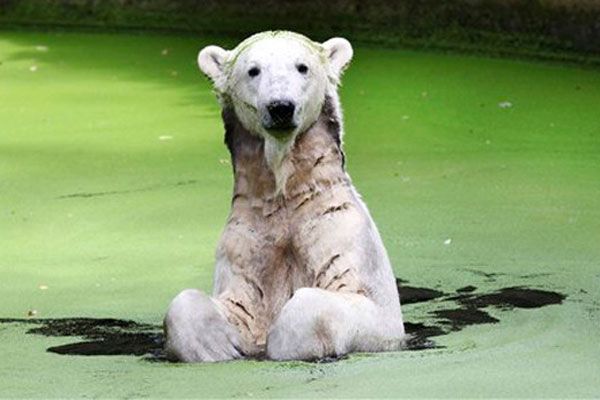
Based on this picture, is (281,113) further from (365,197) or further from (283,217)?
(365,197)

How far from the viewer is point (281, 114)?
5266mm

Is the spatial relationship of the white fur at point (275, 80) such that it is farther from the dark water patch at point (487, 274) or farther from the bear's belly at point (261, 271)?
the dark water patch at point (487, 274)

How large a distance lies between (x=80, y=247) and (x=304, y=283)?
2.18 metres

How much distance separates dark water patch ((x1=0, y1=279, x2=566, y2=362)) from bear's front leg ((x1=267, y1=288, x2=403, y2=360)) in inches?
12.1

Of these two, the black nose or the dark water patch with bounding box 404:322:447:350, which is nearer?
the black nose

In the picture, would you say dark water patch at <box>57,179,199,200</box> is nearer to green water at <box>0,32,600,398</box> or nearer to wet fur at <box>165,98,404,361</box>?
green water at <box>0,32,600,398</box>

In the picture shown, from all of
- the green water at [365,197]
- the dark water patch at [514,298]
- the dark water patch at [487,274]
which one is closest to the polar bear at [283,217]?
the green water at [365,197]

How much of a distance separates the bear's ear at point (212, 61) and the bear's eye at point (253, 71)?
0.19 meters

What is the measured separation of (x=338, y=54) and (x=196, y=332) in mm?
937

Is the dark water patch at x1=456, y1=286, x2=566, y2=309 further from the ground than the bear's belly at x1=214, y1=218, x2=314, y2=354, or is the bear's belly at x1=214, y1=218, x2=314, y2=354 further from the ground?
the bear's belly at x1=214, y1=218, x2=314, y2=354

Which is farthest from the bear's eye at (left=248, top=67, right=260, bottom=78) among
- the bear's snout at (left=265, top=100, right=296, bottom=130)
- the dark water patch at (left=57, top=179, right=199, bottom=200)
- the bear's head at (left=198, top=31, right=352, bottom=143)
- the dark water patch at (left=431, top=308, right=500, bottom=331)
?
the dark water patch at (left=57, top=179, right=199, bottom=200)

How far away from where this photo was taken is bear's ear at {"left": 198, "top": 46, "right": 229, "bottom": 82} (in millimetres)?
5555

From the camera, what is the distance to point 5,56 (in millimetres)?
12852

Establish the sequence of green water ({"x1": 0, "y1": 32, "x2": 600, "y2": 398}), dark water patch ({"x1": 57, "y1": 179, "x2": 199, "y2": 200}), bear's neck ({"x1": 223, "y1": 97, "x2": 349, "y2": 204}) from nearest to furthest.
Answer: green water ({"x1": 0, "y1": 32, "x2": 600, "y2": 398})
bear's neck ({"x1": 223, "y1": 97, "x2": 349, "y2": 204})
dark water patch ({"x1": 57, "y1": 179, "x2": 199, "y2": 200})
